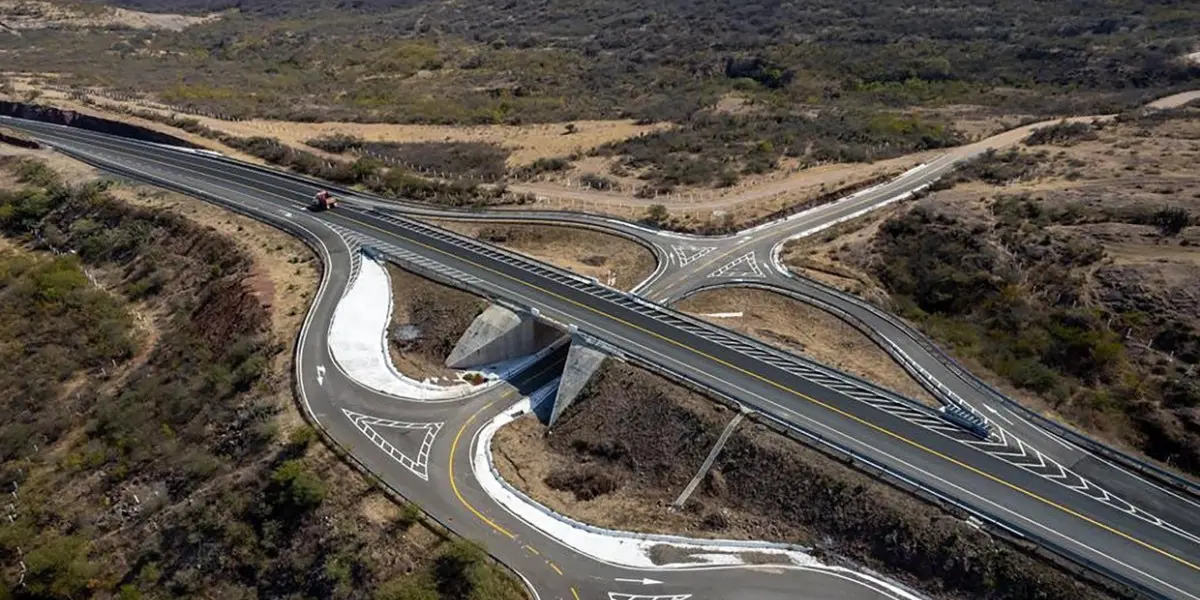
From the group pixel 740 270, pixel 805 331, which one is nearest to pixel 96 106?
pixel 740 270

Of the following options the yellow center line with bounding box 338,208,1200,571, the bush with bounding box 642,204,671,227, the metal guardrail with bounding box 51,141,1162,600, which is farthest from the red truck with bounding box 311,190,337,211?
the metal guardrail with bounding box 51,141,1162,600

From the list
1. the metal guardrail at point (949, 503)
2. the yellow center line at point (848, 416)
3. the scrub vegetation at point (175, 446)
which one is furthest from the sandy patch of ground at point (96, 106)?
the metal guardrail at point (949, 503)

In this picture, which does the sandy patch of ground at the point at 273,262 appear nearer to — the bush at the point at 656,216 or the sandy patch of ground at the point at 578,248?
the sandy patch of ground at the point at 578,248

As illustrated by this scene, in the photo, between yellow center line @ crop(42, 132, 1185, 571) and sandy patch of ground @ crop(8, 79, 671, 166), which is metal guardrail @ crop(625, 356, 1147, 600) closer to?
yellow center line @ crop(42, 132, 1185, 571)

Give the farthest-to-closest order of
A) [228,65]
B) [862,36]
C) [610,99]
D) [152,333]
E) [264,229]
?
[228,65], [862,36], [610,99], [264,229], [152,333]

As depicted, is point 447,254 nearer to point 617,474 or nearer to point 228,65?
point 617,474

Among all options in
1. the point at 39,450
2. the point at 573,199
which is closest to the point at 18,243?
the point at 39,450
